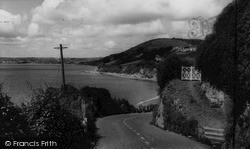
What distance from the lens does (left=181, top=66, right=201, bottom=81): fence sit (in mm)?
34978

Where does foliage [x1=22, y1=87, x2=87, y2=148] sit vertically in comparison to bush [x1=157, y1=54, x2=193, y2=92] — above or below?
below

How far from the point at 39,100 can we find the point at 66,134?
2.85 meters

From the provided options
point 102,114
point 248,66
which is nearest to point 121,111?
point 102,114

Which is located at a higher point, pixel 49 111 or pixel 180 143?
pixel 49 111

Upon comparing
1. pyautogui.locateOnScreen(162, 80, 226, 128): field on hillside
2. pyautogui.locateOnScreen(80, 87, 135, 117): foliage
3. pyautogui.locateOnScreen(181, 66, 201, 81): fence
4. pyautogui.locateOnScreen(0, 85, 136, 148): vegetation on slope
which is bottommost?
pyautogui.locateOnScreen(80, 87, 135, 117): foliage

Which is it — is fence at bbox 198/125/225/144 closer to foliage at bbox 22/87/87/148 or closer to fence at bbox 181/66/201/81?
fence at bbox 181/66/201/81

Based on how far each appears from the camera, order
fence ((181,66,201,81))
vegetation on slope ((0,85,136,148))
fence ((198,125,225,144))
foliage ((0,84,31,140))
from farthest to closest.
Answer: fence ((181,66,201,81)) < fence ((198,125,225,144)) < vegetation on slope ((0,85,136,148)) < foliage ((0,84,31,140))

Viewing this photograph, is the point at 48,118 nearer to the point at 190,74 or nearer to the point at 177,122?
the point at 177,122

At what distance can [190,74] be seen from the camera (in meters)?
35.8

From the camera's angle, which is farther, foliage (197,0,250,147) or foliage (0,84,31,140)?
foliage (197,0,250,147)

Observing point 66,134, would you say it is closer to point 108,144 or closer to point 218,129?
point 108,144

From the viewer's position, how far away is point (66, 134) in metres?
17.3

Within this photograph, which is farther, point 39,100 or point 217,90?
point 217,90

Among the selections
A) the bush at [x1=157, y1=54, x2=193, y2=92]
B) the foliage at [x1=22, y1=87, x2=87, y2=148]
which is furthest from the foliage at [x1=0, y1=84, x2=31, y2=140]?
the bush at [x1=157, y1=54, x2=193, y2=92]
